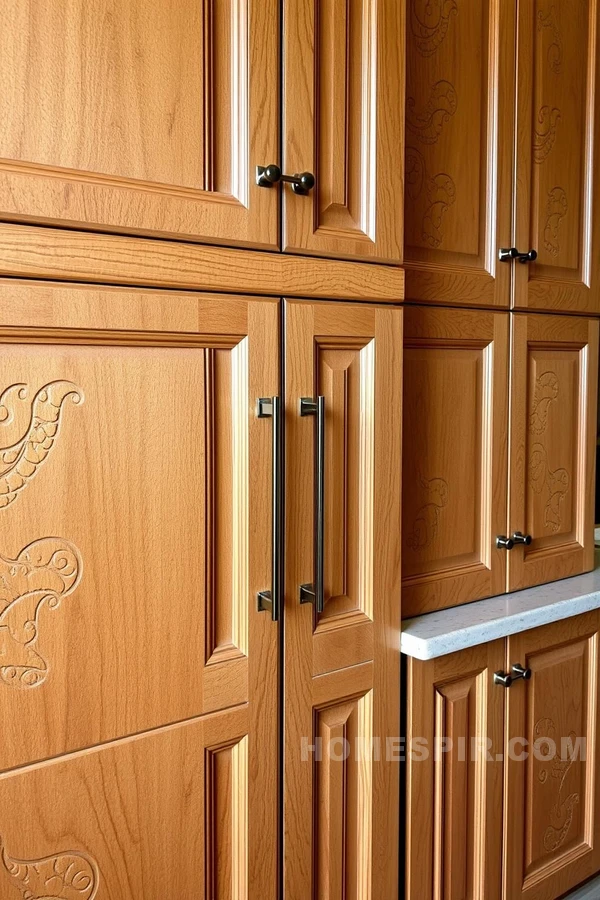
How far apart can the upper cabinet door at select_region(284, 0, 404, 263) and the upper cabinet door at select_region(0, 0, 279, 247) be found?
0.13 ft

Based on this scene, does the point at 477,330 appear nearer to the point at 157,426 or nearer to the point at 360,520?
the point at 360,520

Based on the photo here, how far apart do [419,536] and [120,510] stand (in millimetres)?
664

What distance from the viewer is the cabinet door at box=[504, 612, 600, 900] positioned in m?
1.56

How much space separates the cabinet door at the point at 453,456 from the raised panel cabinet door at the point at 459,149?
0.07m

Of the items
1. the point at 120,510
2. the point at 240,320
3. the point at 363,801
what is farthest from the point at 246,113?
the point at 363,801

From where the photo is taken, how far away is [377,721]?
4.10 ft

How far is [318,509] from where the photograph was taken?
1115 mm

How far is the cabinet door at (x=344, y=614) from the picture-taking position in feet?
3.68

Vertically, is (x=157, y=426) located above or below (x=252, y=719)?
above

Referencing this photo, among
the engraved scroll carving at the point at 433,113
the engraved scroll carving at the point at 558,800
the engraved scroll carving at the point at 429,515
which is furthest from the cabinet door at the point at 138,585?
the engraved scroll carving at the point at 558,800

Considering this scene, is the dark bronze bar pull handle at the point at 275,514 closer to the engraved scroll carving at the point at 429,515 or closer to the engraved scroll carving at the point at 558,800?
the engraved scroll carving at the point at 429,515

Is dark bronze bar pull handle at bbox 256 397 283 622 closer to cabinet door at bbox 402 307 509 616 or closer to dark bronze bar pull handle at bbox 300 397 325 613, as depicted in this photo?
Answer: dark bronze bar pull handle at bbox 300 397 325 613

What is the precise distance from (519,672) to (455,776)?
24cm

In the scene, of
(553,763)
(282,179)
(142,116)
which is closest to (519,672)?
(553,763)
